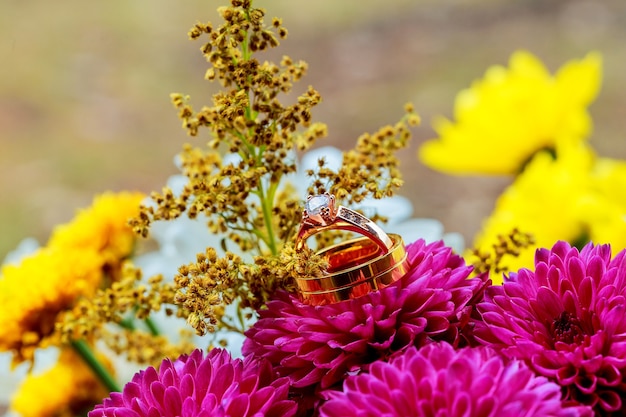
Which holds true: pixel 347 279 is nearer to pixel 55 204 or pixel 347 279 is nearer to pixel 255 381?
pixel 255 381

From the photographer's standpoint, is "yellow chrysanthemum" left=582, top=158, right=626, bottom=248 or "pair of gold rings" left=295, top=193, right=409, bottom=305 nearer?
"pair of gold rings" left=295, top=193, right=409, bottom=305

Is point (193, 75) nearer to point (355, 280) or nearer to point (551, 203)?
point (551, 203)

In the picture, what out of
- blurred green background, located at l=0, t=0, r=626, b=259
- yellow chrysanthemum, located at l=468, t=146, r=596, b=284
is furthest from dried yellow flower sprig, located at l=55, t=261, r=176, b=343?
blurred green background, located at l=0, t=0, r=626, b=259

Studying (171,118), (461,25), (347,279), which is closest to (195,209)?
(347,279)

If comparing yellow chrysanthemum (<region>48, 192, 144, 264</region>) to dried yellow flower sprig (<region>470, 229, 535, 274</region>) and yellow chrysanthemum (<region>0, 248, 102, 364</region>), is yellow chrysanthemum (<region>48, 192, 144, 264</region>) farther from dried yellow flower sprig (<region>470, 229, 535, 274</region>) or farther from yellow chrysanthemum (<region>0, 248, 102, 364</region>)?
dried yellow flower sprig (<region>470, 229, 535, 274</region>)

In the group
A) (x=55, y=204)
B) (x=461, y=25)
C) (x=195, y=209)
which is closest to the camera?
(x=195, y=209)

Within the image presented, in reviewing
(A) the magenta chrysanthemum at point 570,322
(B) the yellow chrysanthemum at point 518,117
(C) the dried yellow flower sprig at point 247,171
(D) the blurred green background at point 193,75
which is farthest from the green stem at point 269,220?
(D) the blurred green background at point 193,75

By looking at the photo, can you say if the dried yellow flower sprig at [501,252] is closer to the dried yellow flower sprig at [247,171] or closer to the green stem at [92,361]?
the dried yellow flower sprig at [247,171]
